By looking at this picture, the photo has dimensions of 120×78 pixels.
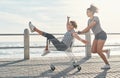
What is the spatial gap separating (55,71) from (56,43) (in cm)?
94

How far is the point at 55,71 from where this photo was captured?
46.9 ft

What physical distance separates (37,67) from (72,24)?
2.14 meters

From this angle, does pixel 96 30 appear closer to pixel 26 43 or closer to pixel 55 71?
pixel 55 71

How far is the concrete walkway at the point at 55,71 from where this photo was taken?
43.8 ft

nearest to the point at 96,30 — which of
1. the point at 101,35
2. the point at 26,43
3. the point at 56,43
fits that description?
the point at 101,35

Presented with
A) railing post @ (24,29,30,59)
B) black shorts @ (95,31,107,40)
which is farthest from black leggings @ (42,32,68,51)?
railing post @ (24,29,30,59)

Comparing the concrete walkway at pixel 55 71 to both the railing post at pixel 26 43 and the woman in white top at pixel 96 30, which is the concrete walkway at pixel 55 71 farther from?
the railing post at pixel 26 43

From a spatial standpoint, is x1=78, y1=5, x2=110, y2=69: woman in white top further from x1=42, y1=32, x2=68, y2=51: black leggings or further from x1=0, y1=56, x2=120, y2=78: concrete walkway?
x1=42, y1=32, x2=68, y2=51: black leggings

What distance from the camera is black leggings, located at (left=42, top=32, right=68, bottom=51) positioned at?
13797 millimetres

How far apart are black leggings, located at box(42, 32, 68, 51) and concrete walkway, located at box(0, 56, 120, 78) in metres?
0.72

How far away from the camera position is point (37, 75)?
13.3 m

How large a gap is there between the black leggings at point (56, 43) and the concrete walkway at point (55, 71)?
2.35 feet

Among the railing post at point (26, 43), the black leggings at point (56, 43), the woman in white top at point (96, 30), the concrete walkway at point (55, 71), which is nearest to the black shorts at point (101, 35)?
the woman in white top at point (96, 30)

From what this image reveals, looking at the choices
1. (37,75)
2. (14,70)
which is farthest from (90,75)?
(14,70)
